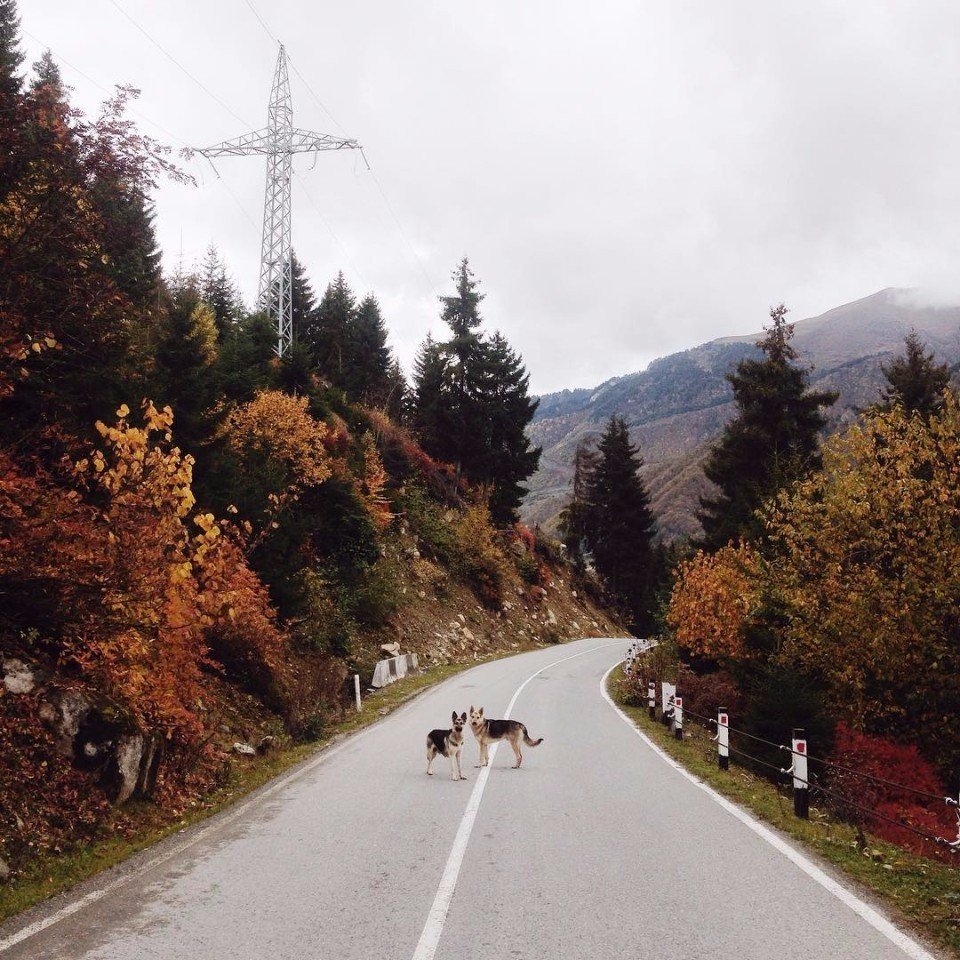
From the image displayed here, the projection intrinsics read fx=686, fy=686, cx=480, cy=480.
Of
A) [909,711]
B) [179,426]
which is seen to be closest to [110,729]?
[179,426]

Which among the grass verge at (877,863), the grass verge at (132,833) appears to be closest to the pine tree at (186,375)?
the grass verge at (132,833)

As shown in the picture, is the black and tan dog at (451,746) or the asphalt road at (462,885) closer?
the asphalt road at (462,885)

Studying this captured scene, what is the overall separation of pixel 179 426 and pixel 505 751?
432 inches

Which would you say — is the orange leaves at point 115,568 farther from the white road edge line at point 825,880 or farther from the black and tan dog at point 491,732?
the white road edge line at point 825,880

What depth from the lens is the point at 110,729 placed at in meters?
7.91

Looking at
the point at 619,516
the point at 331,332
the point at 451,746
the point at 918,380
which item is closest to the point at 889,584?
the point at 451,746

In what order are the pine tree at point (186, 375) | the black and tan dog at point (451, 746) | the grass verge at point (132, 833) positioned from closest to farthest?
the grass verge at point (132, 833) → the black and tan dog at point (451, 746) → the pine tree at point (186, 375)

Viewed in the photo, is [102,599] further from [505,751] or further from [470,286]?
[470,286]

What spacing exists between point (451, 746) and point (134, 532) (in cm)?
548

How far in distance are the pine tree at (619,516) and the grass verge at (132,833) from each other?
152 ft

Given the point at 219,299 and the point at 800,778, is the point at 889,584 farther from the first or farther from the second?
the point at 219,299

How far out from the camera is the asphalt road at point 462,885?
4586 millimetres

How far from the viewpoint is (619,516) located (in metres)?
58.3

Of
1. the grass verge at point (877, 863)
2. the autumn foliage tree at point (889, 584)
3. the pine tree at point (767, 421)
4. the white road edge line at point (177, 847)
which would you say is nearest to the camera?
the white road edge line at point (177, 847)
